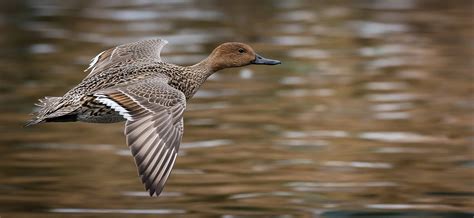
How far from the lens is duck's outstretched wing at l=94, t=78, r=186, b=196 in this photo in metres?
7.80

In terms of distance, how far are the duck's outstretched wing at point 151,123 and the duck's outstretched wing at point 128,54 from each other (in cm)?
108

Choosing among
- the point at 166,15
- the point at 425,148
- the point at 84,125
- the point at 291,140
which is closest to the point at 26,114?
the point at 84,125

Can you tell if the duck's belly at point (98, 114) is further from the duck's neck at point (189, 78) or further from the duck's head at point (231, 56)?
the duck's head at point (231, 56)

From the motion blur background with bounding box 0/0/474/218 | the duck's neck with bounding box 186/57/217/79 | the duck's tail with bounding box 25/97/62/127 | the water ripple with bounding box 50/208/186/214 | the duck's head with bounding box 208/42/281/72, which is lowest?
the motion blur background with bounding box 0/0/474/218

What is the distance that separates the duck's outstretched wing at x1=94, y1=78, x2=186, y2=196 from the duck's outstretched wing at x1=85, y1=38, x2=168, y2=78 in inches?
42.4

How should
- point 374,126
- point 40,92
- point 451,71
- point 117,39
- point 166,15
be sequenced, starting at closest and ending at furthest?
point 374,126 < point 40,92 < point 451,71 < point 117,39 < point 166,15

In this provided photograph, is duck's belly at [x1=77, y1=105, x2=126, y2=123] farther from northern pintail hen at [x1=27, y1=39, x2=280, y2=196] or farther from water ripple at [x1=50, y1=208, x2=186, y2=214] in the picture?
water ripple at [x1=50, y1=208, x2=186, y2=214]

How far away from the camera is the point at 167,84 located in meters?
8.95

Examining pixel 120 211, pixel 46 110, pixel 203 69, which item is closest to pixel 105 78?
pixel 46 110

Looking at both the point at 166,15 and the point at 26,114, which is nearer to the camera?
the point at 26,114

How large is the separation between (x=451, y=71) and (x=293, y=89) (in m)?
2.46

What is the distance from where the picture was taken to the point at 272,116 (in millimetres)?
15719

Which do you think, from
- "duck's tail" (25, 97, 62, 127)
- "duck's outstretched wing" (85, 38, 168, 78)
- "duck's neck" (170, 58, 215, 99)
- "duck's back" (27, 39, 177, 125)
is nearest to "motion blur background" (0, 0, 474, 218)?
"duck's outstretched wing" (85, 38, 168, 78)

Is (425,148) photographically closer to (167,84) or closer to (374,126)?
(374,126)
